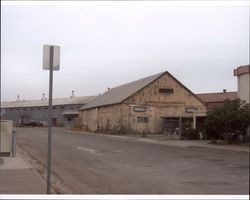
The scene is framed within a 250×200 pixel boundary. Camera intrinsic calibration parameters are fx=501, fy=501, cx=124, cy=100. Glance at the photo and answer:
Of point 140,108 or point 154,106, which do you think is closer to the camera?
point 140,108

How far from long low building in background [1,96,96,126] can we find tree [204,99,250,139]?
5548cm

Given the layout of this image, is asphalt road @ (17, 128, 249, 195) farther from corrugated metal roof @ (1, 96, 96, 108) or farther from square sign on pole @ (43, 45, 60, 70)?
corrugated metal roof @ (1, 96, 96, 108)

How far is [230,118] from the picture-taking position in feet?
97.4

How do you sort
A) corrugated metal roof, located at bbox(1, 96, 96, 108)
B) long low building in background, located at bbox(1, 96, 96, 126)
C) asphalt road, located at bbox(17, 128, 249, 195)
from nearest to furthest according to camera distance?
asphalt road, located at bbox(17, 128, 249, 195) < long low building in background, located at bbox(1, 96, 96, 126) < corrugated metal roof, located at bbox(1, 96, 96, 108)

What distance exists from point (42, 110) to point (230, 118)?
61091 millimetres

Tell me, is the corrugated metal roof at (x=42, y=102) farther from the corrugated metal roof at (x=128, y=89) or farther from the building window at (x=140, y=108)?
the building window at (x=140, y=108)

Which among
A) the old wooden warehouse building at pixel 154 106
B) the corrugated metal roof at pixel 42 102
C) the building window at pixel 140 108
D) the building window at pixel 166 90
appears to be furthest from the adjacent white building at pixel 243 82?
the corrugated metal roof at pixel 42 102

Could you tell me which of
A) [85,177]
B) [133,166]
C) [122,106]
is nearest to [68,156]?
[133,166]

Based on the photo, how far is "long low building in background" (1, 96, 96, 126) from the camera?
8642 centimetres

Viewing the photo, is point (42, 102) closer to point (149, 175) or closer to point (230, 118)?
point (230, 118)

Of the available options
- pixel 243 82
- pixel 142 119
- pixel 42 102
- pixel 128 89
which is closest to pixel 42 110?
pixel 42 102

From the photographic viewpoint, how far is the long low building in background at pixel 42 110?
3402 inches

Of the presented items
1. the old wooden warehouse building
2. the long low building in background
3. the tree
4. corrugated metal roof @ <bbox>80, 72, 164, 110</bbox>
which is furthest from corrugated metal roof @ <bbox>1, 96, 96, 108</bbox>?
the tree

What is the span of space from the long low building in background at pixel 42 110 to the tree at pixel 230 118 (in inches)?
2184
